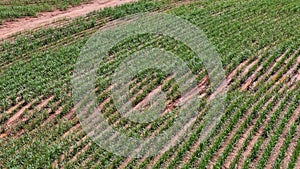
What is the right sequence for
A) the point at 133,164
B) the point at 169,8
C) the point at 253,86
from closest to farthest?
the point at 133,164
the point at 253,86
the point at 169,8

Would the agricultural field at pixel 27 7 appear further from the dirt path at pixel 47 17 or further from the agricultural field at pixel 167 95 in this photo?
the agricultural field at pixel 167 95

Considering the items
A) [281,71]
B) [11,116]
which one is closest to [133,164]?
[11,116]

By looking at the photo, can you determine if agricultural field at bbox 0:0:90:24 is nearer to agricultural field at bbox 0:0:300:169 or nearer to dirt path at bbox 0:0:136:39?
dirt path at bbox 0:0:136:39

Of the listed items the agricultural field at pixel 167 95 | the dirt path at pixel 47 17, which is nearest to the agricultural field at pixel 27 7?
the dirt path at pixel 47 17

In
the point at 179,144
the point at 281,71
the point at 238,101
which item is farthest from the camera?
the point at 281,71

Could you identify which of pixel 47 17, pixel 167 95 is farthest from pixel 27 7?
pixel 167 95

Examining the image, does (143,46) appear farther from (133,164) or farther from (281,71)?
(133,164)
